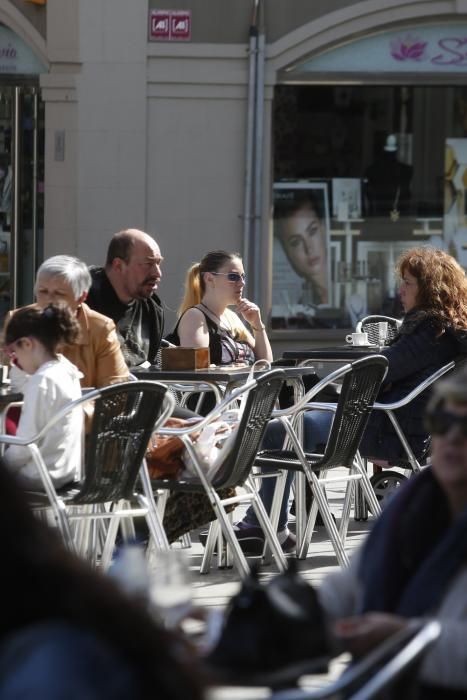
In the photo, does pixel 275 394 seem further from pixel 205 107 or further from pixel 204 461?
pixel 205 107

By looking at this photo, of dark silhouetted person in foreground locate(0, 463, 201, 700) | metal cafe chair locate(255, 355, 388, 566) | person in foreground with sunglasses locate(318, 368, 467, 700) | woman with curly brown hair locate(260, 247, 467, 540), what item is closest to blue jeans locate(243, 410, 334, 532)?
woman with curly brown hair locate(260, 247, 467, 540)

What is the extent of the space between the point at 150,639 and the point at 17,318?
158 inches

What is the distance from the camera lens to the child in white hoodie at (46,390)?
17.4 ft

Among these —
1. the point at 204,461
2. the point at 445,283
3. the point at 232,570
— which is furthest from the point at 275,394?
the point at 445,283

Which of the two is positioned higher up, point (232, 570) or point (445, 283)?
point (445, 283)

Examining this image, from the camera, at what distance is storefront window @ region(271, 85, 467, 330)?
14.4m

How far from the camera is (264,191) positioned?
14.1 meters

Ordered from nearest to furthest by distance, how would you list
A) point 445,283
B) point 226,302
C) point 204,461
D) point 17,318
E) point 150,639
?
point 150,639 < point 17,318 < point 204,461 < point 445,283 < point 226,302

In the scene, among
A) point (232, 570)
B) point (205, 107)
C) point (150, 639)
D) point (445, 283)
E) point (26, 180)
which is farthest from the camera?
point (26, 180)

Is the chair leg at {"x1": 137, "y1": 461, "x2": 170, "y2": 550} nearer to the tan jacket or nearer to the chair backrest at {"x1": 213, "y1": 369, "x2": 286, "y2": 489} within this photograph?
the chair backrest at {"x1": 213, "y1": 369, "x2": 286, "y2": 489}

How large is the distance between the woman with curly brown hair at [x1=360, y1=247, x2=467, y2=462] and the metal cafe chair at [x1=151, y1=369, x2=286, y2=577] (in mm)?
1374

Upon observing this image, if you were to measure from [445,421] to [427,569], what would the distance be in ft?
0.98

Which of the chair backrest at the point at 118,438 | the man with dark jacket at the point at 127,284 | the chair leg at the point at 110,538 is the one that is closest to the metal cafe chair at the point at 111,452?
the chair backrest at the point at 118,438

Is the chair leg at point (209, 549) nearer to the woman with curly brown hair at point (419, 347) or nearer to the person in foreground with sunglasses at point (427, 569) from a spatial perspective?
the woman with curly brown hair at point (419, 347)
